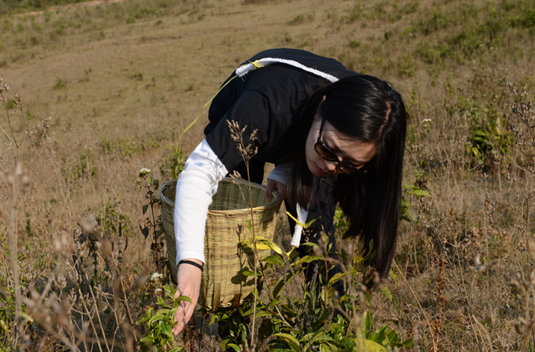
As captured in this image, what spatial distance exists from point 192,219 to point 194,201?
0.20ft

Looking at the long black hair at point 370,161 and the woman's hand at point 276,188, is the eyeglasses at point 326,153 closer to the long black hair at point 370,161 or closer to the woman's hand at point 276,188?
the long black hair at point 370,161

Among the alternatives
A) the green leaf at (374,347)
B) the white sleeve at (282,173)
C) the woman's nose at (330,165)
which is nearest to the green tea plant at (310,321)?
the green leaf at (374,347)

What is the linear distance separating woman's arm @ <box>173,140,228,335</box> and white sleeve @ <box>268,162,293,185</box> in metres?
0.44

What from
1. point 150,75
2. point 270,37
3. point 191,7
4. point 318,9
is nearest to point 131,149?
point 150,75

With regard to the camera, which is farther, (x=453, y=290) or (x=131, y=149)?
(x=131, y=149)

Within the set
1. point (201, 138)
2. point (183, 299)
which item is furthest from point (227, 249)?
point (201, 138)

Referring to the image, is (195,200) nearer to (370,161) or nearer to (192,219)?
(192,219)

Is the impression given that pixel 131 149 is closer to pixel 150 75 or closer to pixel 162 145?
pixel 162 145

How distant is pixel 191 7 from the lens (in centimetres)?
2194

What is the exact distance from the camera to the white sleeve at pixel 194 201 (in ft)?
4.12

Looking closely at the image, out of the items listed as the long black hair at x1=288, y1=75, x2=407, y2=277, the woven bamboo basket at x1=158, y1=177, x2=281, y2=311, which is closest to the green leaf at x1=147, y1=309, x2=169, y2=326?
the woven bamboo basket at x1=158, y1=177, x2=281, y2=311

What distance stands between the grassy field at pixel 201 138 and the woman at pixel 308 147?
247 mm

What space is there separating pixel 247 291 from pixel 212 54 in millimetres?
11755

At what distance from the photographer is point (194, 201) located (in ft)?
4.21
